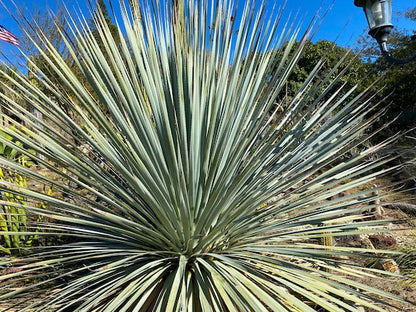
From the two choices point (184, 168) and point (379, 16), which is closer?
point (184, 168)

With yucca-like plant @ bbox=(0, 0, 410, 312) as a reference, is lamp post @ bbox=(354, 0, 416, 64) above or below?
above

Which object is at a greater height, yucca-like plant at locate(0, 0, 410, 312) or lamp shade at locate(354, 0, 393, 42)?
lamp shade at locate(354, 0, 393, 42)

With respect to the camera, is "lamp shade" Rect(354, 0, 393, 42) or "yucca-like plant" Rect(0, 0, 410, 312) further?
"lamp shade" Rect(354, 0, 393, 42)

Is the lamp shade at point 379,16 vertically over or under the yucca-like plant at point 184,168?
over

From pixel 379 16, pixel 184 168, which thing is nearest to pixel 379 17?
pixel 379 16

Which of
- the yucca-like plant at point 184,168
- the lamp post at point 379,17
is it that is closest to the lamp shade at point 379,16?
the lamp post at point 379,17

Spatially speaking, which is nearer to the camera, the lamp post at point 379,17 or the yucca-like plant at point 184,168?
the yucca-like plant at point 184,168

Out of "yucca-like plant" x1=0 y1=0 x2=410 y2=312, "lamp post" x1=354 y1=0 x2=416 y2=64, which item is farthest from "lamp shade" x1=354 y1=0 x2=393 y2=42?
"yucca-like plant" x1=0 y1=0 x2=410 y2=312

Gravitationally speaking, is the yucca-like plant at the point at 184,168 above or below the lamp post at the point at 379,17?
below

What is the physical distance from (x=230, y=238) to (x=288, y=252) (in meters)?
0.33

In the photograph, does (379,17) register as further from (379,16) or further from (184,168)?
(184,168)

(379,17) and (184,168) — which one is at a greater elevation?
(379,17)

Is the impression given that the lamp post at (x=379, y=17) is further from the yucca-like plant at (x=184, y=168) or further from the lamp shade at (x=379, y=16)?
the yucca-like plant at (x=184, y=168)

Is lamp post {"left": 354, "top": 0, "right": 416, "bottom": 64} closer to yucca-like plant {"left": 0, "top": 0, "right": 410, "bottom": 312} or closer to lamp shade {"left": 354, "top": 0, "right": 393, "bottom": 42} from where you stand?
lamp shade {"left": 354, "top": 0, "right": 393, "bottom": 42}
